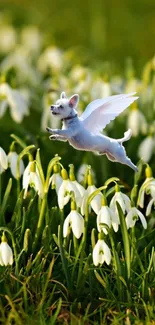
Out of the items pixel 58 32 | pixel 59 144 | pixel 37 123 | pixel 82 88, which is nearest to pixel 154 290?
pixel 59 144

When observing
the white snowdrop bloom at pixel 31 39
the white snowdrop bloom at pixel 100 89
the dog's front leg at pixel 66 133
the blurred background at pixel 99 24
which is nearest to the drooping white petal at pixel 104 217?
the dog's front leg at pixel 66 133

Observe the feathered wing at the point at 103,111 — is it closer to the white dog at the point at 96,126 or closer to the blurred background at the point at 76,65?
the white dog at the point at 96,126

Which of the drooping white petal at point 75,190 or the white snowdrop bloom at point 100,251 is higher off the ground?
the drooping white petal at point 75,190

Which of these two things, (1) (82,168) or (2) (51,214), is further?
(1) (82,168)

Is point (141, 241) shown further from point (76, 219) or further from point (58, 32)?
point (58, 32)

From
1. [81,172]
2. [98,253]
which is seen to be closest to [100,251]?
[98,253]

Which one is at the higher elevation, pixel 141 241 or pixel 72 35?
pixel 72 35

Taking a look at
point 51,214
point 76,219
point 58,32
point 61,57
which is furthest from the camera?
point 58,32

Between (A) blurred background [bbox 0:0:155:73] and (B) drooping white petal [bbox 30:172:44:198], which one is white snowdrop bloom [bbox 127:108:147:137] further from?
(A) blurred background [bbox 0:0:155:73]
